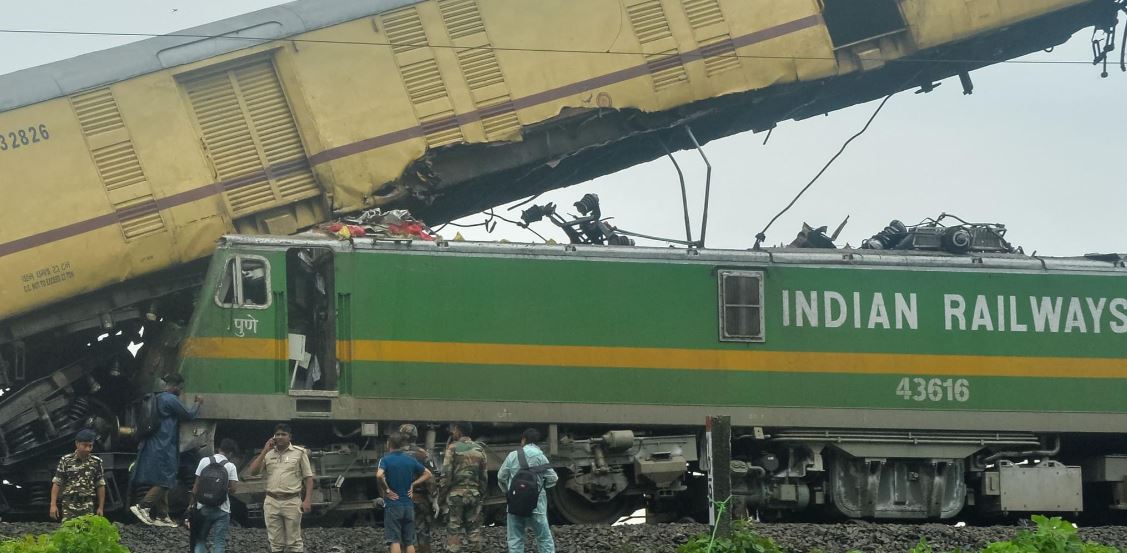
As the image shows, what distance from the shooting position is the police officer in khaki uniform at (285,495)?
13891mm

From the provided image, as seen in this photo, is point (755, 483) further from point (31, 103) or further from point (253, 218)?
point (31, 103)

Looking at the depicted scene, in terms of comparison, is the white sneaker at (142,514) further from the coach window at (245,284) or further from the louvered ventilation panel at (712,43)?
the louvered ventilation panel at (712,43)

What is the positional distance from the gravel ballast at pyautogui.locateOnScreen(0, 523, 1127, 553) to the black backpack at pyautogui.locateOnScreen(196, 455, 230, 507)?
1.17 m

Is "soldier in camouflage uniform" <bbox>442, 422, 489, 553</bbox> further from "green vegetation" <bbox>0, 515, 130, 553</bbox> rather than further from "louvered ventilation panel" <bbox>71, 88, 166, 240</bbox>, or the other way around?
"louvered ventilation panel" <bbox>71, 88, 166, 240</bbox>

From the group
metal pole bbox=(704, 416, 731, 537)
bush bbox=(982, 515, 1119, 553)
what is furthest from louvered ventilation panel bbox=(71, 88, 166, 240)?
bush bbox=(982, 515, 1119, 553)

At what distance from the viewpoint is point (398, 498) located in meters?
14.2

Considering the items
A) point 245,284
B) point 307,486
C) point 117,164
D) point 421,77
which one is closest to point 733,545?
point 307,486

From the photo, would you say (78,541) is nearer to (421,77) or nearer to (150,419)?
(150,419)

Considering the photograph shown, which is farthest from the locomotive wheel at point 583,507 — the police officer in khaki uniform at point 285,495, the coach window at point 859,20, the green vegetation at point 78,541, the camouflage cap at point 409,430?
the coach window at point 859,20

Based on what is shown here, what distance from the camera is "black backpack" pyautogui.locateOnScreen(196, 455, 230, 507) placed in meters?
13.8

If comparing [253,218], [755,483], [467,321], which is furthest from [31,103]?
[755,483]

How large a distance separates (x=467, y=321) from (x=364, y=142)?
2831 millimetres

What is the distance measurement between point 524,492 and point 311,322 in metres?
4.12

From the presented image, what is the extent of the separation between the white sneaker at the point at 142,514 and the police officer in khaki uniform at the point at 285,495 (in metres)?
2.43
